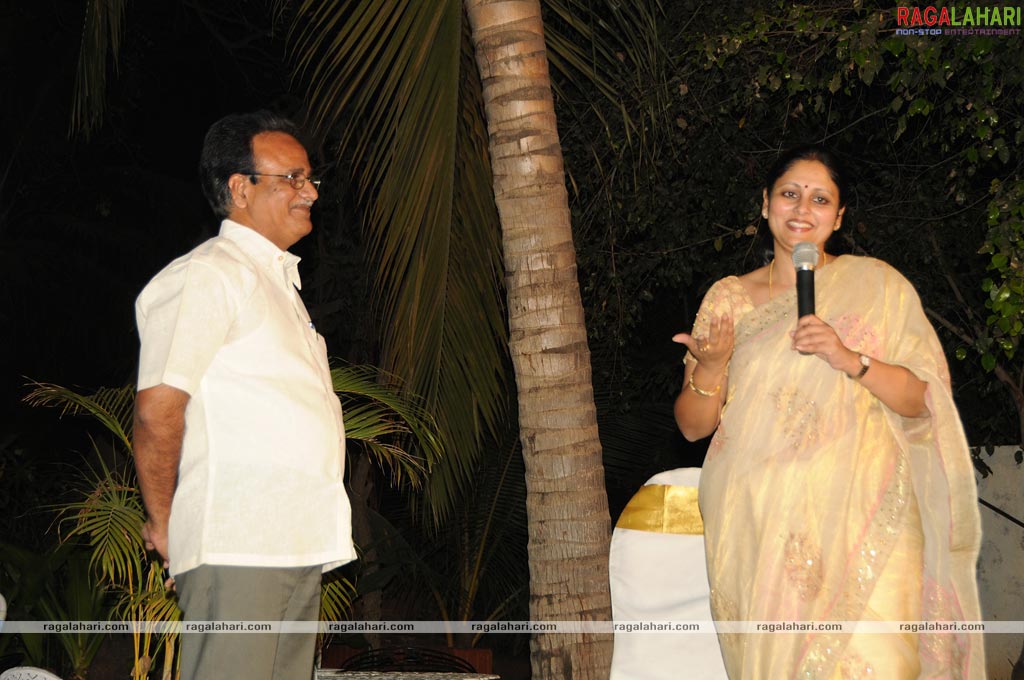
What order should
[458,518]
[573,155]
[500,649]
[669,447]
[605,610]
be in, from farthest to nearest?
[500,649] < [669,447] < [458,518] < [573,155] < [605,610]

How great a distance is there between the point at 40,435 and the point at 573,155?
8061 millimetres

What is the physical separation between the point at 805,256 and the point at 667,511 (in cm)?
118

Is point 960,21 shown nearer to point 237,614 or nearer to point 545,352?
point 545,352

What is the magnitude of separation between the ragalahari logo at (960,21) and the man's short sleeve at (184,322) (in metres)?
3.54

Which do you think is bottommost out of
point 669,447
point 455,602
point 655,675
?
point 455,602

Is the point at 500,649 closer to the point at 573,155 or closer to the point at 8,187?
the point at 573,155

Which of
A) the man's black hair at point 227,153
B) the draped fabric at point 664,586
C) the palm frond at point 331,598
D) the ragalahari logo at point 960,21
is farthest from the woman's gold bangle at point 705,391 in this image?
the palm frond at point 331,598

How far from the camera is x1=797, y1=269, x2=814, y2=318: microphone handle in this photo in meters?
3.16

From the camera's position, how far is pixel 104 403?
5.68 meters

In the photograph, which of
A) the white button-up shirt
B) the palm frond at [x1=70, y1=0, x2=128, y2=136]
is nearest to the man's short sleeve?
the white button-up shirt

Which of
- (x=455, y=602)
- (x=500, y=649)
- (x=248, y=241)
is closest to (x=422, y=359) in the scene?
(x=248, y=241)

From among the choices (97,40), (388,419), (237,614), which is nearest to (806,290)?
(237,614)

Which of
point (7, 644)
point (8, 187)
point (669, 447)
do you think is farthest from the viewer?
point (8, 187)

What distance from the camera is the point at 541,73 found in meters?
4.73
